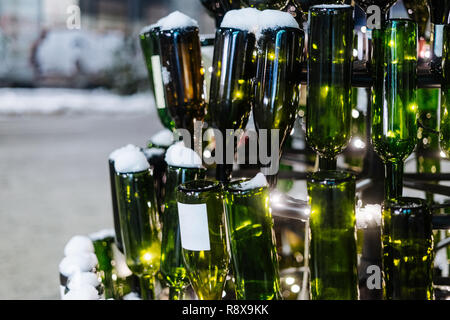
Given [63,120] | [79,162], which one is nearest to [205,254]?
[79,162]

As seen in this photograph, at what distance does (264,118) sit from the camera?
56cm

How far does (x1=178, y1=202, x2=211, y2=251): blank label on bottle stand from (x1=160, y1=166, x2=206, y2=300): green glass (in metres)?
0.07

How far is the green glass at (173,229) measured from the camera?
2.01 feet

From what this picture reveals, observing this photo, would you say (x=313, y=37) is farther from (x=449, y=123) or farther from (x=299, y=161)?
(x=299, y=161)

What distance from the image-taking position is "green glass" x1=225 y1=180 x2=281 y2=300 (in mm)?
505

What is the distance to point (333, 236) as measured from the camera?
0.49m

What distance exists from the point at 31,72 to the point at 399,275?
8371 millimetres

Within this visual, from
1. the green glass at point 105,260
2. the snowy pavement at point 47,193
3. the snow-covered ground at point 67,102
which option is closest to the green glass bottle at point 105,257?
the green glass at point 105,260

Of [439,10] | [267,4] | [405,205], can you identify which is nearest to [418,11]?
[439,10]

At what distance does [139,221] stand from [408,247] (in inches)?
13.7

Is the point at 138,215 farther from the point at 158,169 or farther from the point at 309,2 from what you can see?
the point at 309,2

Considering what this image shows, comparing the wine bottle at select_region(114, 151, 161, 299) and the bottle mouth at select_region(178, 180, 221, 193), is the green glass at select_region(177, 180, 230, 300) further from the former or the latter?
the wine bottle at select_region(114, 151, 161, 299)

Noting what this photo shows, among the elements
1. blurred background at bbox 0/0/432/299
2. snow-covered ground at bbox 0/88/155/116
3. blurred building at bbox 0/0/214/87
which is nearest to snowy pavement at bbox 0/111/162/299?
blurred background at bbox 0/0/432/299

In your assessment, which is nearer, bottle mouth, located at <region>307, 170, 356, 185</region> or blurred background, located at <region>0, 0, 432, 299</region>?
bottle mouth, located at <region>307, 170, 356, 185</region>
